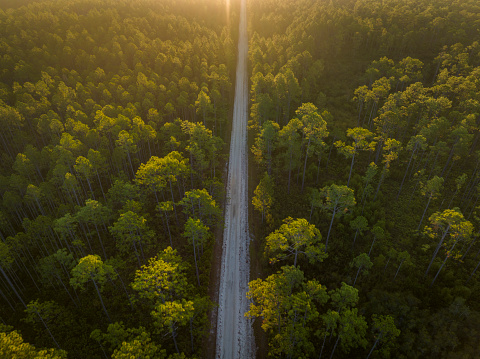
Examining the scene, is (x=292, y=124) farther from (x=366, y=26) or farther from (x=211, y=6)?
(x=211, y=6)

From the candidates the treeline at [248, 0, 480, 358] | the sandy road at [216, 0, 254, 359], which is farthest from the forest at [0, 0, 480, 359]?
the sandy road at [216, 0, 254, 359]

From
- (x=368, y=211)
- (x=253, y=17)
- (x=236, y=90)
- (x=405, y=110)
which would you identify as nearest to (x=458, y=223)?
(x=368, y=211)

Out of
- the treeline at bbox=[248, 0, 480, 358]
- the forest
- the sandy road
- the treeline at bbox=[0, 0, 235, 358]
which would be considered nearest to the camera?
the treeline at bbox=[248, 0, 480, 358]

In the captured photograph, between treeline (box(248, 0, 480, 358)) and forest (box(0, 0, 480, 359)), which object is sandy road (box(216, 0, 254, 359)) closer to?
forest (box(0, 0, 480, 359))

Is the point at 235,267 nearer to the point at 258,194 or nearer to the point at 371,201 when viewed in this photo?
the point at 258,194

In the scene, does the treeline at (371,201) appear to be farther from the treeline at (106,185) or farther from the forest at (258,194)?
the treeline at (106,185)

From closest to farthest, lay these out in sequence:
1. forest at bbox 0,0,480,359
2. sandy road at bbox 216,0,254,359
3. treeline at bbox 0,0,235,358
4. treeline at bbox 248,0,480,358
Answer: treeline at bbox 248,0,480,358
forest at bbox 0,0,480,359
treeline at bbox 0,0,235,358
sandy road at bbox 216,0,254,359

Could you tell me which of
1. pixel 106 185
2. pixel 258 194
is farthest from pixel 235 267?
pixel 106 185

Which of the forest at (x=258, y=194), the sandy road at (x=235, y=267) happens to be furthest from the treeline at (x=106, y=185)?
the sandy road at (x=235, y=267)
